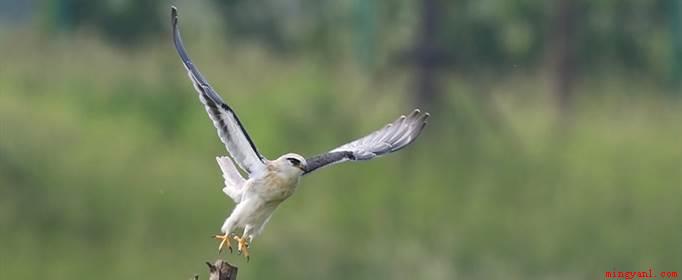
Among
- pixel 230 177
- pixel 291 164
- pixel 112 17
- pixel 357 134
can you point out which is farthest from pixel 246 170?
pixel 112 17

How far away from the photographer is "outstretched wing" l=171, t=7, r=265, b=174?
8305mm

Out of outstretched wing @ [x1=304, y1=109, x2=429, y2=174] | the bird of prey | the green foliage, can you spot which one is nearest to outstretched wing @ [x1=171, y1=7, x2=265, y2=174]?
the bird of prey

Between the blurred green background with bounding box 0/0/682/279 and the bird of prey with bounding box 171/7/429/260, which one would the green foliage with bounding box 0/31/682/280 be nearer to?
the blurred green background with bounding box 0/0/682/279

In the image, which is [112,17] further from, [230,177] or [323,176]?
[230,177]

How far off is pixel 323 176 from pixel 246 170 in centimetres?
923

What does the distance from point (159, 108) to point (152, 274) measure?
2854mm

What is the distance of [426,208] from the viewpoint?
18.2m

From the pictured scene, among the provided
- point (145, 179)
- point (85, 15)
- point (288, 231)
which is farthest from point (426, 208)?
point (85, 15)

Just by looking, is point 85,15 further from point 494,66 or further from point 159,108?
point 494,66

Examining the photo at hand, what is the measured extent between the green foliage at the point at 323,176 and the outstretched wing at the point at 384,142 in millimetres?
7008

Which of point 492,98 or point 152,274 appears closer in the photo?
point 152,274

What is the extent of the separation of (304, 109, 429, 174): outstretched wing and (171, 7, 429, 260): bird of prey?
0.03 ft

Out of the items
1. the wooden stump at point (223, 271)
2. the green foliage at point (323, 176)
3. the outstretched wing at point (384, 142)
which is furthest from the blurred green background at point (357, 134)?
the wooden stump at point (223, 271)

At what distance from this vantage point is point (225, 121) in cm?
850
